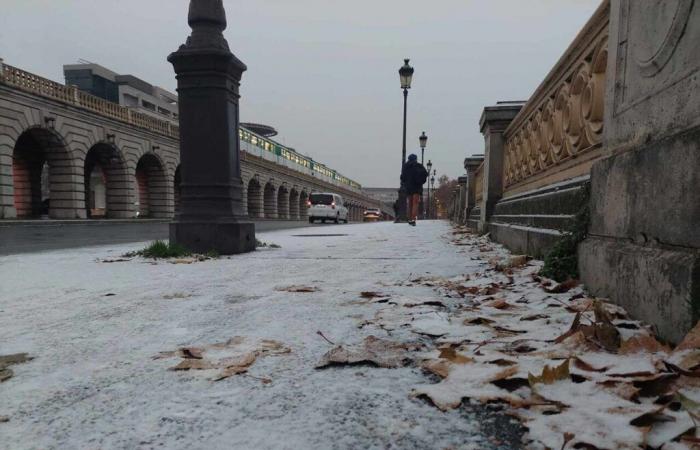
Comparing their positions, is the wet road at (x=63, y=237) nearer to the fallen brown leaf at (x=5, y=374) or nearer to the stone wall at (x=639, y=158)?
the fallen brown leaf at (x=5, y=374)

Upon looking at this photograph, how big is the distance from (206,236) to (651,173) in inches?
182

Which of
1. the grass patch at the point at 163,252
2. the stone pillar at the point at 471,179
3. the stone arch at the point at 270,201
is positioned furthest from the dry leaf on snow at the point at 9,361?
the stone arch at the point at 270,201

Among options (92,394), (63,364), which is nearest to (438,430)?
(92,394)

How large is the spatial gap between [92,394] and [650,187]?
7.88 ft

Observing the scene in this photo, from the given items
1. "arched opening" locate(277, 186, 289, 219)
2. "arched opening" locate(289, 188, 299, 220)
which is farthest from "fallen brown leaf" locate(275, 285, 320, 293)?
"arched opening" locate(289, 188, 299, 220)

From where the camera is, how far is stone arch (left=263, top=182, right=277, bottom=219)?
2007 inches

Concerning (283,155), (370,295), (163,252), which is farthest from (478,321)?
(283,155)

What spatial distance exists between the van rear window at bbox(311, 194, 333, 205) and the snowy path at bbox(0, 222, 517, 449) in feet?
76.7

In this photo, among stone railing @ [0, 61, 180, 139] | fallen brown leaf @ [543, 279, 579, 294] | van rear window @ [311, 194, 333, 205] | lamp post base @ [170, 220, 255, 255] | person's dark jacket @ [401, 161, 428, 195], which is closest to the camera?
fallen brown leaf @ [543, 279, 579, 294]

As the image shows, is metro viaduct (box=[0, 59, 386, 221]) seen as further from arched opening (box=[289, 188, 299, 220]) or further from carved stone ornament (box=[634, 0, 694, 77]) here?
carved stone ornament (box=[634, 0, 694, 77])

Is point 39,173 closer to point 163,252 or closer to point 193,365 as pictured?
point 163,252

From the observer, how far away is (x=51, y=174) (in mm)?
25391

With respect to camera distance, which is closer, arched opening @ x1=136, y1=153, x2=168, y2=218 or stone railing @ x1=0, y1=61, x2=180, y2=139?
stone railing @ x1=0, y1=61, x2=180, y2=139

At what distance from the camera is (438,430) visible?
1.09 meters
